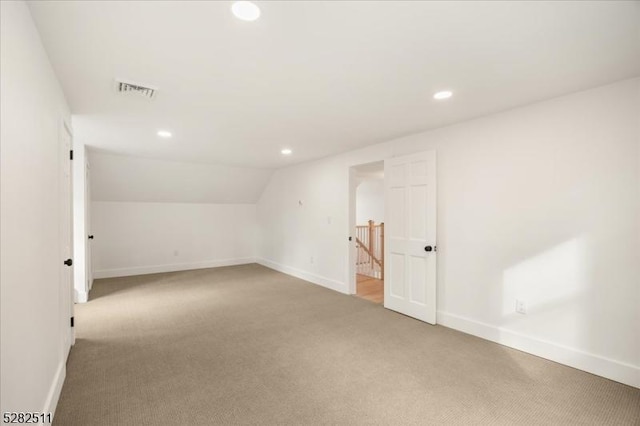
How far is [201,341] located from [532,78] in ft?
12.9

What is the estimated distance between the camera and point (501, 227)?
10.5 feet

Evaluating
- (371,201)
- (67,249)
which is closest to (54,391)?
(67,249)

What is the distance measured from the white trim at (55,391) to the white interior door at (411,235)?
357 cm

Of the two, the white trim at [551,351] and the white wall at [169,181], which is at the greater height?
the white wall at [169,181]

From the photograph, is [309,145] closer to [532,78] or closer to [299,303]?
[299,303]

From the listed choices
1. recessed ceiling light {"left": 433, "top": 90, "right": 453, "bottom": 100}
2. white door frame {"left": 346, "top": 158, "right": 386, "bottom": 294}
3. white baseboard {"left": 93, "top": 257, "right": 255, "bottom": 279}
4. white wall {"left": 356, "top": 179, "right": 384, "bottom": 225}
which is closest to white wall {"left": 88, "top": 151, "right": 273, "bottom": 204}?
white baseboard {"left": 93, "top": 257, "right": 255, "bottom": 279}

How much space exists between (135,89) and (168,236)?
511 centimetres

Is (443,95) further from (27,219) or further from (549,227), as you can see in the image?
(27,219)

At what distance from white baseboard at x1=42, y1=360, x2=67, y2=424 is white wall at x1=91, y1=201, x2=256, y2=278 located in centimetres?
455

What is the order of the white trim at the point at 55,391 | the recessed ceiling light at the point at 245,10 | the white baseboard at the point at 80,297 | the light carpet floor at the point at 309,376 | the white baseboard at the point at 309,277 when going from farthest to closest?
the white baseboard at the point at 309,277, the white baseboard at the point at 80,297, the light carpet floor at the point at 309,376, the white trim at the point at 55,391, the recessed ceiling light at the point at 245,10

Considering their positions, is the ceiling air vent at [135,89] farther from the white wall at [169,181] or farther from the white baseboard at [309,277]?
the white baseboard at [309,277]

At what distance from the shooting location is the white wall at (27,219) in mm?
1325

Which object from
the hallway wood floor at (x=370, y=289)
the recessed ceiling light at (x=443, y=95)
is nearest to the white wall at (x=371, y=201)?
the hallway wood floor at (x=370, y=289)

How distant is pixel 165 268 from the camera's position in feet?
23.0
